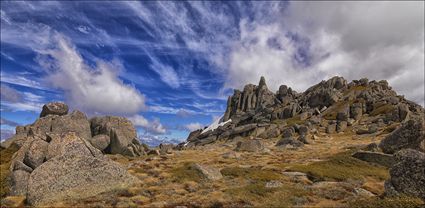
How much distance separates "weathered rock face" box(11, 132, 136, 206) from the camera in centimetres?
3144

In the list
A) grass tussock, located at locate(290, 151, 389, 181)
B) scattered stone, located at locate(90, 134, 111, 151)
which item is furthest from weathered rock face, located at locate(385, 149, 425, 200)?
scattered stone, located at locate(90, 134, 111, 151)

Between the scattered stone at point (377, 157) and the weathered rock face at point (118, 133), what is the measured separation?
3989 cm

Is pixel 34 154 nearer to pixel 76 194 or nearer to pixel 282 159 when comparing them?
pixel 76 194

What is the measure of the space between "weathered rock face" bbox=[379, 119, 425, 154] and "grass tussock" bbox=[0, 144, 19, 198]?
1952 inches

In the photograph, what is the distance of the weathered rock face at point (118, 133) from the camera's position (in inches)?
2491

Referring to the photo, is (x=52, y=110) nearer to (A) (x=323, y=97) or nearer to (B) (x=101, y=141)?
(B) (x=101, y=141)

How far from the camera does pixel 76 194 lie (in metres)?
31.9

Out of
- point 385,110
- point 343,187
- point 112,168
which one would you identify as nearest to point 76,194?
point 112,168

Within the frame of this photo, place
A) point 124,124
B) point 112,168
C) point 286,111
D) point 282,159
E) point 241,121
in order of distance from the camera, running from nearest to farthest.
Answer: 1. point 112,168
2. point 282,159
3. point 124,124
4. point 286,111
5. point 241,121

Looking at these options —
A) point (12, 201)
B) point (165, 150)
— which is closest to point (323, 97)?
point (165, 150)

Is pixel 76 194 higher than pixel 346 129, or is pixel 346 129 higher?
pixel 346 129

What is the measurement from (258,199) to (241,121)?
124793mm

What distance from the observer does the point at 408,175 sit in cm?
2594

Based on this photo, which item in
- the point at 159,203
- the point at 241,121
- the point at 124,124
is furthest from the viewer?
the point at 241,121
